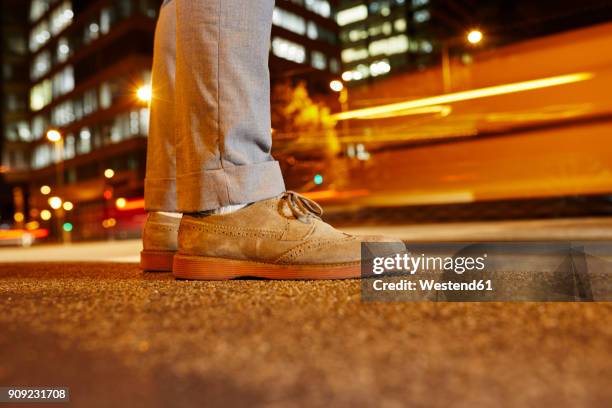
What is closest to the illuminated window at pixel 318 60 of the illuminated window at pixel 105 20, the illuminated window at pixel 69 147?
the illuminated window at pixel 105 20

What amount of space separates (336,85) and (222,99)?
3.24 metres

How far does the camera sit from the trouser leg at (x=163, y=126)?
2.26 metres

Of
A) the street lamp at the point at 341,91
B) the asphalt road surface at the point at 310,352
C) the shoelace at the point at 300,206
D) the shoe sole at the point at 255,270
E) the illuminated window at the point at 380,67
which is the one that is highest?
the illuminated window at the point at 380,67

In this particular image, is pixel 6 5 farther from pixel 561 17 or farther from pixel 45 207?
pixel 561 17

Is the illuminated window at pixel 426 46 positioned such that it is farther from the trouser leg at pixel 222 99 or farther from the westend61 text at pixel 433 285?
the westend61 text at pixel 433 285

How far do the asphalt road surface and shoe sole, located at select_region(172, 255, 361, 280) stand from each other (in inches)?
16.8

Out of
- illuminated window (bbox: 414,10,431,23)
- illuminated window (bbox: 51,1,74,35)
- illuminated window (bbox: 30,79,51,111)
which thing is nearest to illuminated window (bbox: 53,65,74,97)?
illuminated window (bbox: 30,79,51,111)

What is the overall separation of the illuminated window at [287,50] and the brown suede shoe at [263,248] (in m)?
2.41

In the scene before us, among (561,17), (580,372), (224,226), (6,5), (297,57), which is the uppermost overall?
(6,5)

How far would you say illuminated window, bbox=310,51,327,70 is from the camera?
13.9 ft

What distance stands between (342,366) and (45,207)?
54661 mm

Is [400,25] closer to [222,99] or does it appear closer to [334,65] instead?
[334,65]

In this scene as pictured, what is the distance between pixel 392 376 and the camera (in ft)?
2.31

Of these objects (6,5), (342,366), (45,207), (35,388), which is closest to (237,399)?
(342,366)
